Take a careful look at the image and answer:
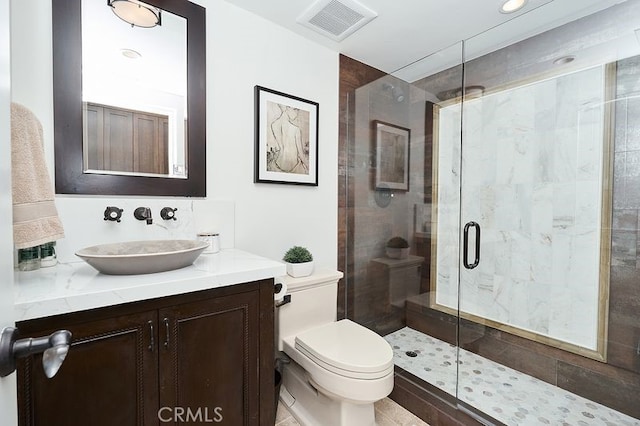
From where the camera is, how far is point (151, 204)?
1.46 metres

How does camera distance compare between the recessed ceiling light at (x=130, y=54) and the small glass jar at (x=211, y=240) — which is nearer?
the recessed ceiling light at (x=130, y=54)

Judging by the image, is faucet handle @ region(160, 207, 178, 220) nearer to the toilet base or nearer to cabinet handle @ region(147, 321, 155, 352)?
cabinet handle @ region(147, 321, 155, 352)

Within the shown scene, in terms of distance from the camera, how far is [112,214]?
135 centimetres

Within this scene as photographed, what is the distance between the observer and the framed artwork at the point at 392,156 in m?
2.41

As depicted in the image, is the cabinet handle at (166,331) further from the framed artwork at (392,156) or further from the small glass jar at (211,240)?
the framed artwork at (392,156)

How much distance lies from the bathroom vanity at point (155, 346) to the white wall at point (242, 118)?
0.45 m

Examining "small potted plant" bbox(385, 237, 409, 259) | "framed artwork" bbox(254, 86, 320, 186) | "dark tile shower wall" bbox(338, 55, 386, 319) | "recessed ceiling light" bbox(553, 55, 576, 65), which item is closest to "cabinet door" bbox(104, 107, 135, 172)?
"framed artwork" bbox(254, 86, 320, 186)

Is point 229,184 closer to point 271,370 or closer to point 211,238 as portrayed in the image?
point 211,238

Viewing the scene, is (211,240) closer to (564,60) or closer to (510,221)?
(510,221)

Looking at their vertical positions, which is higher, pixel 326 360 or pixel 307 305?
pixel 307 305

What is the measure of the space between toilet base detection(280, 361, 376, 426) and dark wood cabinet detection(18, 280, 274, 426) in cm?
37

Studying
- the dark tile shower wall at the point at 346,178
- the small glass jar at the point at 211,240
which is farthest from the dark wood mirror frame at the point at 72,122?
the dark tile shower wall at the point at 346,178

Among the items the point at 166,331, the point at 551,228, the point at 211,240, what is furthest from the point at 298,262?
the point at 551,228

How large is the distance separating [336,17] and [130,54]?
3.70 ft
